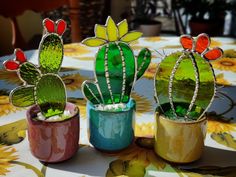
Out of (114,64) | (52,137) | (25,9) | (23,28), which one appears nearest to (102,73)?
(114,64)

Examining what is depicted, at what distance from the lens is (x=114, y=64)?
1.88 feet

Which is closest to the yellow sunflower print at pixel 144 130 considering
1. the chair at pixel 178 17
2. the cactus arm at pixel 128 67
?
the cactus arm at pixel 128 67

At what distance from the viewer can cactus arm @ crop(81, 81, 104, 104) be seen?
578mm

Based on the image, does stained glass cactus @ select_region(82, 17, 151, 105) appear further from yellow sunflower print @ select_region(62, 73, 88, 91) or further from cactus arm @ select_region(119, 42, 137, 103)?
yellow sunflower print @ select_region(62, 73, 88, 91)

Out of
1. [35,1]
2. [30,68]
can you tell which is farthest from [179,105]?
[35,1]

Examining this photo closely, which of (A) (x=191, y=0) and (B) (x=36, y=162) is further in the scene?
(A) (x=191, y=0)

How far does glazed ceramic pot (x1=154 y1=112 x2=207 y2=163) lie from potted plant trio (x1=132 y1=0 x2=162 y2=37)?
263 cm

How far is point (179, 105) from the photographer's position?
0.59 metres

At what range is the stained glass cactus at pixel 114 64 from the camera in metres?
0.55

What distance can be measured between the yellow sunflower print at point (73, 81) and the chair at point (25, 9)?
51 cm

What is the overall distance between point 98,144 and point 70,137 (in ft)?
0.19

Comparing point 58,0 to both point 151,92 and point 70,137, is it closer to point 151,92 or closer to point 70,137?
point 151,92

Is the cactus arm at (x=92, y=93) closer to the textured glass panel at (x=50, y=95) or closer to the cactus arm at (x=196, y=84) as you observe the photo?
the textured glass panel at (x=50, y=95)

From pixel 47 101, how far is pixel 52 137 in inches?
2.6
